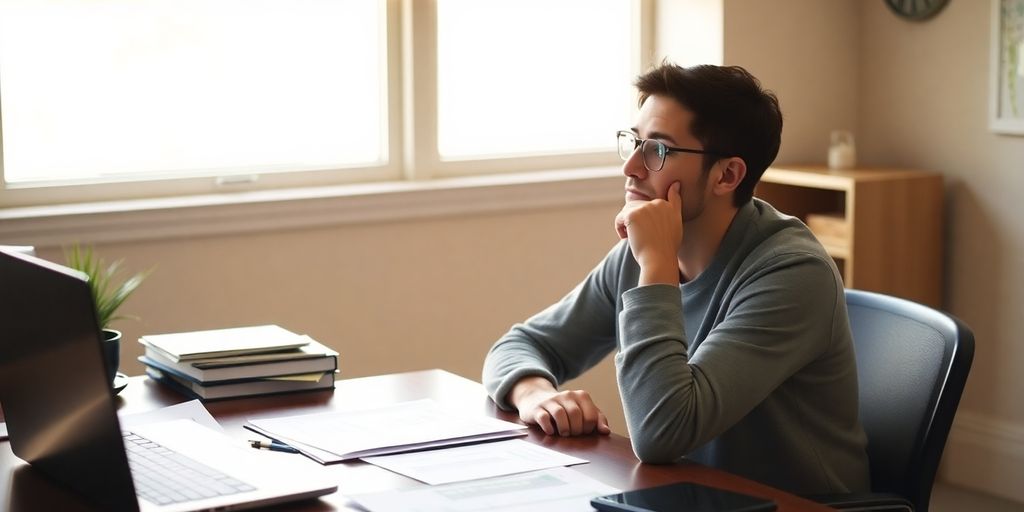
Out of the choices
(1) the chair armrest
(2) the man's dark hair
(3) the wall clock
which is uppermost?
(3) the wall clock

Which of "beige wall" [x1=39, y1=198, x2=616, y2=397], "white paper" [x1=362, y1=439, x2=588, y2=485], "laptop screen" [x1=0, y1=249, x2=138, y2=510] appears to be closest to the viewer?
"laptop screen" [x1=0, y1=249, x2=138, y2=510]

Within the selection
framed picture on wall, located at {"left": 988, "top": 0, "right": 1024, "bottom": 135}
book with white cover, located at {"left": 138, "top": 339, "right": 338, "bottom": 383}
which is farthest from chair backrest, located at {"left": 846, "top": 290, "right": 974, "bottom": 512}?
framed picture on wall, located at {"left": 988, "top": 0, "right": 1024, "bottom": 135}

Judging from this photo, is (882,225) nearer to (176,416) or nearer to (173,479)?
(176,416)

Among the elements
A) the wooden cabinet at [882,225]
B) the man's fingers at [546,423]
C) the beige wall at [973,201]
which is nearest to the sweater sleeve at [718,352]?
the man's fingers at [546,423]

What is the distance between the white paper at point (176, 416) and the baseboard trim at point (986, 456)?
2561 millimetres

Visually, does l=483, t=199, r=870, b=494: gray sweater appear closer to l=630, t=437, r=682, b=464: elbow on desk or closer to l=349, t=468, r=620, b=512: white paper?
l=630, t=437, r=682, b=464: elbow on desk

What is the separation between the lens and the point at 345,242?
3301mm

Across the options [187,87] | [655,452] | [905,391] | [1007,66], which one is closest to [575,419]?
[655,452]

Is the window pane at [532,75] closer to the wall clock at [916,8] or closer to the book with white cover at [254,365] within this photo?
the wall clock at [916,8]

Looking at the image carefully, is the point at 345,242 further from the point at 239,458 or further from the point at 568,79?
the point at 239,458

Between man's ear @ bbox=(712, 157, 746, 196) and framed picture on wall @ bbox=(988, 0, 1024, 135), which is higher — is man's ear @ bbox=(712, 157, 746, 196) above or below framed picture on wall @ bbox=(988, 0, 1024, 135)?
below

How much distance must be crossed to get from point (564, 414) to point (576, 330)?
42 cm

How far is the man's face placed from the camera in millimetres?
1894

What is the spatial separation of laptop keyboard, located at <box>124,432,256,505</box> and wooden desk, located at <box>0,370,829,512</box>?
0.07m
